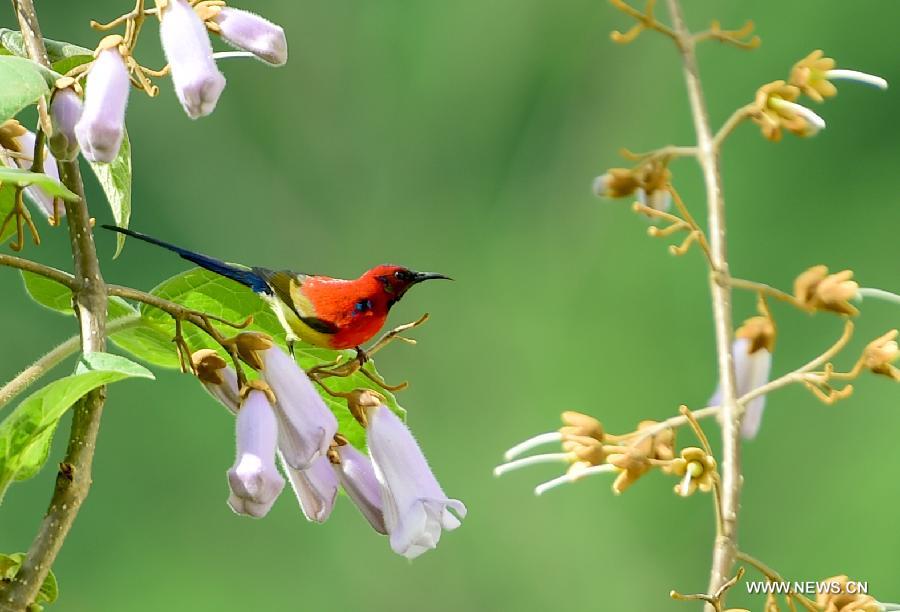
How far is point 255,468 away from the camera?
0.42 m

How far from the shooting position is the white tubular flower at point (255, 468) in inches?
16.6

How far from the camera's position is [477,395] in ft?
6.55

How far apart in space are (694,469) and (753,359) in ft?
0.45

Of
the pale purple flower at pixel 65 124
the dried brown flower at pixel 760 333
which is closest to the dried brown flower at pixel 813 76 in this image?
the dried brown flower at pixel 760 333

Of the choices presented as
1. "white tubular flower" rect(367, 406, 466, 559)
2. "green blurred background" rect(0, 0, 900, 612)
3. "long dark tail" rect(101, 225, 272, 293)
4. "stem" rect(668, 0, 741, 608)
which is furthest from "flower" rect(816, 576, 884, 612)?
"green blurred background" rect(0, 0, 900, 612)

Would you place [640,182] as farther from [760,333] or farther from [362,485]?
[362,485]

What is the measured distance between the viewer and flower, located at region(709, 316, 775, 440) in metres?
0.62

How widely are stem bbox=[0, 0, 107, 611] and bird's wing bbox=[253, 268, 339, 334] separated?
0.09 meters

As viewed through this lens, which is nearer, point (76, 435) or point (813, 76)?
point (76, 435)

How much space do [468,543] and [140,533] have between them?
50 cm

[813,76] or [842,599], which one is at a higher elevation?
[813,76]

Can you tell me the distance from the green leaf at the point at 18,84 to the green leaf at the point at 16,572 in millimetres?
144

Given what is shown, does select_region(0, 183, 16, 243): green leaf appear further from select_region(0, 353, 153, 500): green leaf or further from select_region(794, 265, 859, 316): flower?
select_region(794, 265, 859, 316): flower

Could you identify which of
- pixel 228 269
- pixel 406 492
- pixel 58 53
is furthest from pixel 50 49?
pixel 406 492
